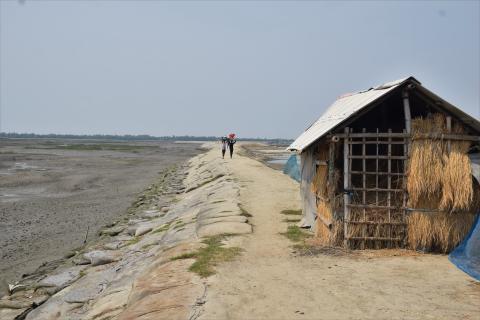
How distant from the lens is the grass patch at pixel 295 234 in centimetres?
1223

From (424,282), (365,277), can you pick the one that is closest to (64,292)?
(365,277)

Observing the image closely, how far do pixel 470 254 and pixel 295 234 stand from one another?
4.61 metres

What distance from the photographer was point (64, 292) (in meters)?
10.9

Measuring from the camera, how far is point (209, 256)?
10.2 metres

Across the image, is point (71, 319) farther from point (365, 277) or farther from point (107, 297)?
point (365, 277)

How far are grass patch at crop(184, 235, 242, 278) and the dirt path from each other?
0.90ft

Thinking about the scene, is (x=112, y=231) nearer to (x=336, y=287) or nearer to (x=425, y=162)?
(x=336, y=287)

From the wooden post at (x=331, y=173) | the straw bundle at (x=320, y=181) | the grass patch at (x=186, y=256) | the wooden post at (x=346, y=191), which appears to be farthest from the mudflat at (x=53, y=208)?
the wooden post at (x=346, y=191)

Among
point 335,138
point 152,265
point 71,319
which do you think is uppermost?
point 335,138

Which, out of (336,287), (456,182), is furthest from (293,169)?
(336,287)

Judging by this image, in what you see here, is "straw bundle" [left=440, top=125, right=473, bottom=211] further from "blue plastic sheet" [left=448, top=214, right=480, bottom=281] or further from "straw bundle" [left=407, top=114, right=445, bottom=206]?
"blue plastic sheet" [left=448, top=214, right=480, bottom=281]

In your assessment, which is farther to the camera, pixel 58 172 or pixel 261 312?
pixel 58 172

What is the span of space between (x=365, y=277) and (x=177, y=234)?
6276mm

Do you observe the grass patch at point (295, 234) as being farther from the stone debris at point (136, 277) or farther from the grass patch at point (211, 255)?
the grass patch at point (211, 255)
